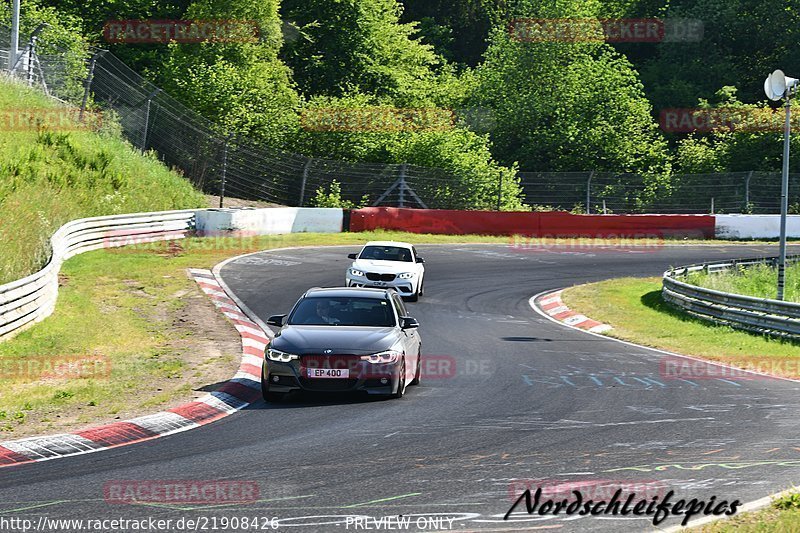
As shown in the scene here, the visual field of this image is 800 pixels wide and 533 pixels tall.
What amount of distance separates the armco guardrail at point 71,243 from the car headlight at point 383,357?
6.16 meters

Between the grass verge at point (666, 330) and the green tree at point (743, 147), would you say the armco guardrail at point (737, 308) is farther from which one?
the green tree at point (743, 147)

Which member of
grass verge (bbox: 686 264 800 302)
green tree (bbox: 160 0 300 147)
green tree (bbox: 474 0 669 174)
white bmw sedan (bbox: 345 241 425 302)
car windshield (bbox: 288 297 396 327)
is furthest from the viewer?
green tree (bbox: 474 0 669 174)

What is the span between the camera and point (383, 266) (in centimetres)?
2475

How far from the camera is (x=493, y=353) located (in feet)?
59.1

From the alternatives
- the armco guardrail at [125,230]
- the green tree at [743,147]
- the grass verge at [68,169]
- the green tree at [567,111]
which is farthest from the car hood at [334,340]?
the green tree at [567,111]

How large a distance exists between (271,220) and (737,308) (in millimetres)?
18982

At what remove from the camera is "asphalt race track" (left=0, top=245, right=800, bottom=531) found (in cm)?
782

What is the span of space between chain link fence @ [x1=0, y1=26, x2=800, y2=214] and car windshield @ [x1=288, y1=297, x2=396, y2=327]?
2729 cm

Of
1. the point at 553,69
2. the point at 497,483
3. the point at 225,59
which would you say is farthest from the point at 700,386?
the point at 553,69

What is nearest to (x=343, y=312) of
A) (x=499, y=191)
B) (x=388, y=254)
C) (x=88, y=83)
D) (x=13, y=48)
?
(x=388, y=254)

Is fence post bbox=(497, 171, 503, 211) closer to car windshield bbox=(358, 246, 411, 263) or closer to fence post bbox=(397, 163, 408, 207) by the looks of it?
fence post bbox=(397, 163, 408, 207)

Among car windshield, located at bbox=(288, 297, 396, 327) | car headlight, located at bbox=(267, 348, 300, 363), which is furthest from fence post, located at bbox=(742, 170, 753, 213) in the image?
car headlight, located at bbox=(267, 348, 300, 363)

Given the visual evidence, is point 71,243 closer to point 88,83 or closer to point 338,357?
point 88,83

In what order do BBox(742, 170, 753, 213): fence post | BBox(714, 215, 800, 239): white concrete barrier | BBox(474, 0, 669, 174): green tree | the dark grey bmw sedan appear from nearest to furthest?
the dark grey bmw sedan, BBox(714, 215, 800, 239): white concrete barrier, BBox(742, 170, 753, 213): fence post, BBox(474, 0, 669, 174): green tree
